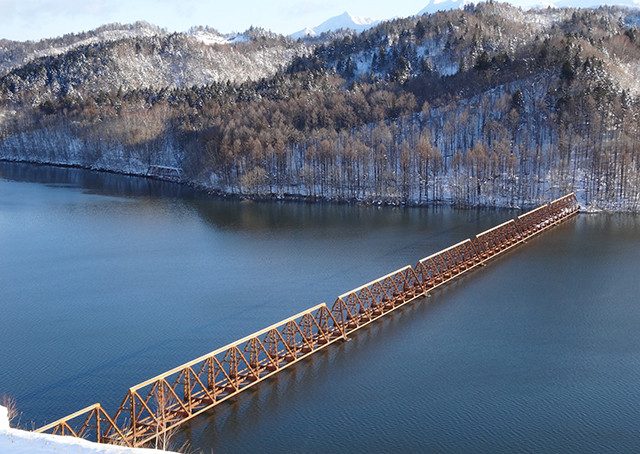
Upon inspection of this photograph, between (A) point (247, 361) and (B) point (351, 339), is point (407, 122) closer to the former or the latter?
(B) point (351, 339)

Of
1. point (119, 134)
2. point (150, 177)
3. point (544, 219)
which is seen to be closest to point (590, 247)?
point (544, 219)

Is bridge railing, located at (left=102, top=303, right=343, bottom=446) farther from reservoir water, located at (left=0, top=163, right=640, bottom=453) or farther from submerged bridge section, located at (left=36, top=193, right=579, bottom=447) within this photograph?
reservoir water, located at (left=0, top=163, right=640, bottom=453)

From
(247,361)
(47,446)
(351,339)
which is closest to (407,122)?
(351,339)

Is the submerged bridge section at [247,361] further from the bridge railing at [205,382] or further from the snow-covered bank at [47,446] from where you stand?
the snow-covered bank at [47,446]

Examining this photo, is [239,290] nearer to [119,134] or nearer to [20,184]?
[20,184]

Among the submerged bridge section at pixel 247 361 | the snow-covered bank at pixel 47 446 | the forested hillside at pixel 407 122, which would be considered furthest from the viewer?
the forested hillside at pixel 407 122

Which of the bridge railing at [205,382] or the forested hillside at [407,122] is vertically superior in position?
the forested hillside at [407,122]

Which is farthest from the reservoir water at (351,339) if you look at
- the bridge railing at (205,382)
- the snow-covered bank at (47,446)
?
the snow-covered bank at (47,446)
